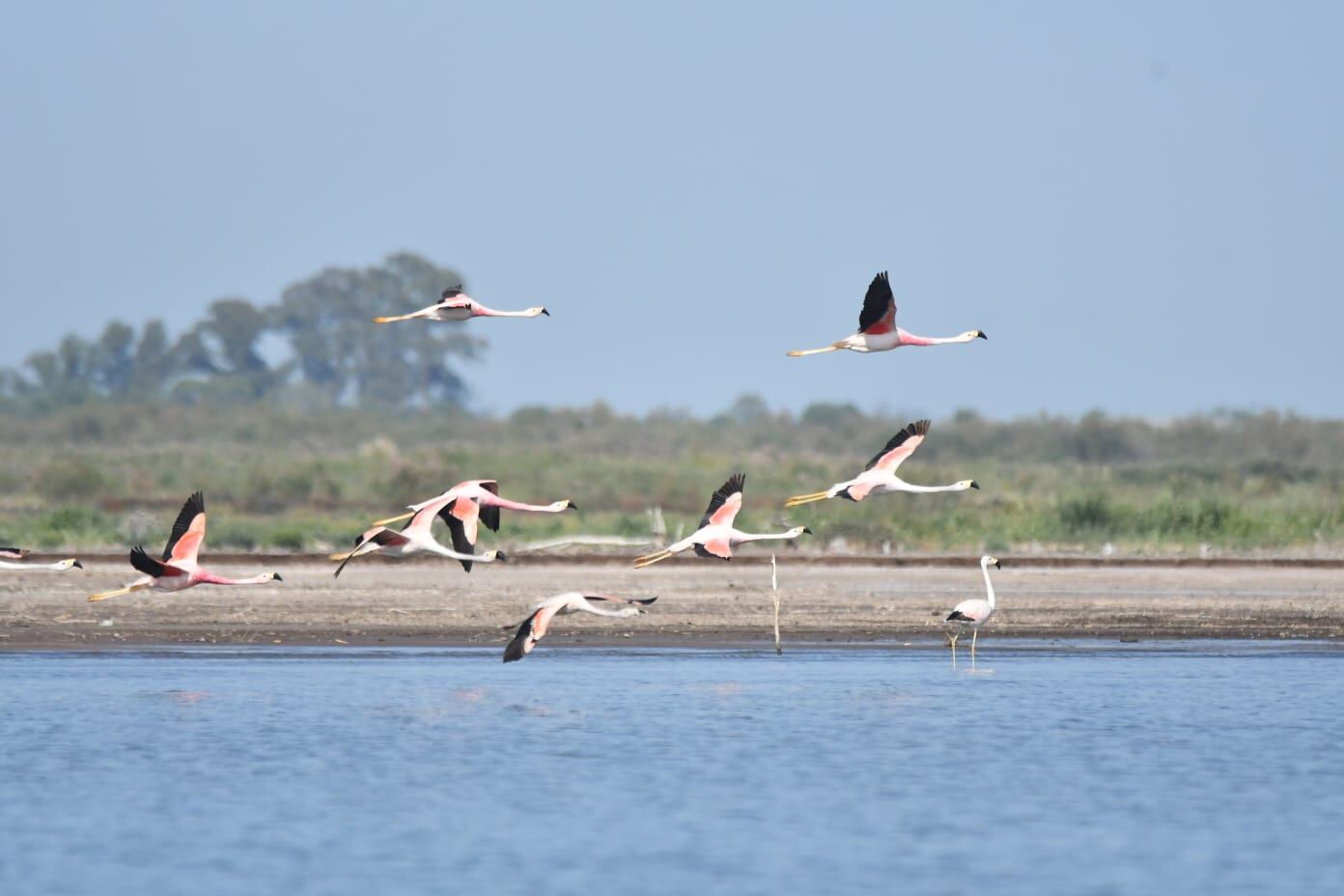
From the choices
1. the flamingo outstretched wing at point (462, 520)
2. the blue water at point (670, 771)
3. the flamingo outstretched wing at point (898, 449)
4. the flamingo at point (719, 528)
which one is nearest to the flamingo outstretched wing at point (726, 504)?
the flamingo at point (719, 528)

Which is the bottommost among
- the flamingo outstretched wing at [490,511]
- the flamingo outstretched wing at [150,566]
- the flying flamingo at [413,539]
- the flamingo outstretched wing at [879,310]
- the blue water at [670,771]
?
the blue water at [670,771]

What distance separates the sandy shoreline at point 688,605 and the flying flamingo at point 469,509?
480 centimetres

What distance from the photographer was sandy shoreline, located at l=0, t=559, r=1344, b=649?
2378 centimetres

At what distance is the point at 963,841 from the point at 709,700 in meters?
5.83

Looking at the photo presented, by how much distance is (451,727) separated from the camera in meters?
17.6

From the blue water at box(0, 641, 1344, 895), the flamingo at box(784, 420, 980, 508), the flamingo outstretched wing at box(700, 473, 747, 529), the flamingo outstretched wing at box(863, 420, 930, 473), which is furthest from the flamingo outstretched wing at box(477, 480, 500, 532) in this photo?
the flamingo outstretched wing at box(863, 420, 930, 473)

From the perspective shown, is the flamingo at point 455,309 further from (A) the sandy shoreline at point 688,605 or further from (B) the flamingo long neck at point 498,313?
(A) the sandy shoreline at point 688,605

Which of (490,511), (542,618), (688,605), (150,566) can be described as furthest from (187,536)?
(688,605)

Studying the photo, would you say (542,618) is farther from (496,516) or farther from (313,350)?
(313,350)

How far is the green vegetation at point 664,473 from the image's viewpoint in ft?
125

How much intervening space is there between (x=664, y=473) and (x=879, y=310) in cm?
3461

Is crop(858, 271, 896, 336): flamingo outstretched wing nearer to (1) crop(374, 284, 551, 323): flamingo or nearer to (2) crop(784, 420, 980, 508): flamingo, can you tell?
(2) crop(784, 420, 980, 508): flamingo

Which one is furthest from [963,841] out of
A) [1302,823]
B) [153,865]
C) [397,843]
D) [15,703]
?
A: [15,703]

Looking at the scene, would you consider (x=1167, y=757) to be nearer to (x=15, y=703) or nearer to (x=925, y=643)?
(x=925, y=643)
